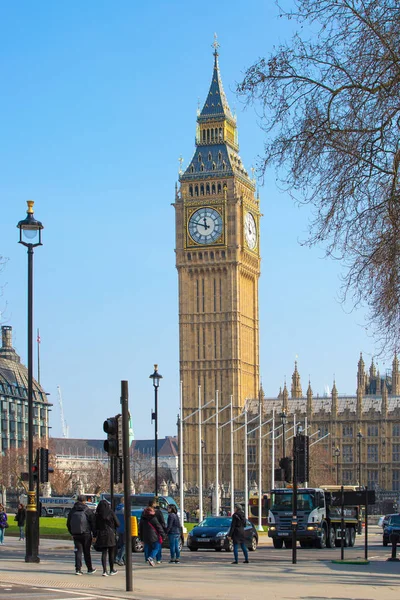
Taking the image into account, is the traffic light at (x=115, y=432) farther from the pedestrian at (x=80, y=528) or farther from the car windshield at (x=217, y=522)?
the car windshield at (x=217, y=522)

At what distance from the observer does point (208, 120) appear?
431ft

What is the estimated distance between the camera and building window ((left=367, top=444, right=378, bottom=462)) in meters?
121

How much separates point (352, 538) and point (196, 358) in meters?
77.3

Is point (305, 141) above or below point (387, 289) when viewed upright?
above

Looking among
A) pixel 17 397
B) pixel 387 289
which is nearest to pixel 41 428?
pixel 17 397

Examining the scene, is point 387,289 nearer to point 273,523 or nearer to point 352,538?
point 273,523

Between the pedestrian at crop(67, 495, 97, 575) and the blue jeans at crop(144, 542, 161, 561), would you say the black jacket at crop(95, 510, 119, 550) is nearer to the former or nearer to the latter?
the pedestrian at crop(67, 495, 97, 575)

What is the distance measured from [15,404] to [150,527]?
432 feet

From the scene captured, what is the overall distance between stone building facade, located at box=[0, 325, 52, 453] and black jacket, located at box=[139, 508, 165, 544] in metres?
118

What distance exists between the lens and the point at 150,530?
28000mm

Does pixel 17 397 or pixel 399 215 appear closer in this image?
pixel 399 215

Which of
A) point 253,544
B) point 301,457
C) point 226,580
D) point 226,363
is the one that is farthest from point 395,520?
point 226,363

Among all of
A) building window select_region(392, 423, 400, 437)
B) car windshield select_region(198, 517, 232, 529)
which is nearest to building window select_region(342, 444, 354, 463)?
building window select_region(392, 423, 400, 437)

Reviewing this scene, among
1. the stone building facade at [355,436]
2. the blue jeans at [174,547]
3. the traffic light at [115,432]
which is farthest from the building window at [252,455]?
the traffic light at [115,432]
